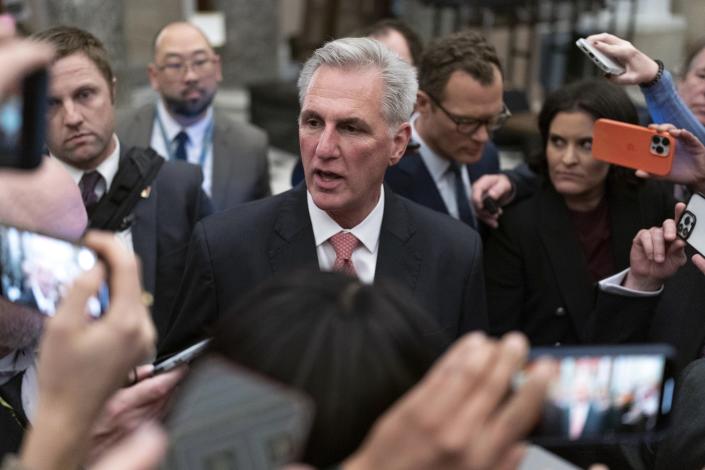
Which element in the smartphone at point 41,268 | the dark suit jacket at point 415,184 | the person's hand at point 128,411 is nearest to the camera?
the smartphone at point 41,268

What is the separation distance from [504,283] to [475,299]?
0.71 m

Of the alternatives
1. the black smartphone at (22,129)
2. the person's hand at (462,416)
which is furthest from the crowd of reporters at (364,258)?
the black smartphone at (22,129)

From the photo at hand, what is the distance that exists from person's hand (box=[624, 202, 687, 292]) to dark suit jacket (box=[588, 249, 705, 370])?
0.08 meters

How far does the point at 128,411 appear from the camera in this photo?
1.74 m

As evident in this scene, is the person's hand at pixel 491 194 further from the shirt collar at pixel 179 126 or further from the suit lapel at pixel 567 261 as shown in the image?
the shirt collar at pixel 179 126

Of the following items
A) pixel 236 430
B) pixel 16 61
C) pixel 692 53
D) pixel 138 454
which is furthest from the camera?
pixel 692 53

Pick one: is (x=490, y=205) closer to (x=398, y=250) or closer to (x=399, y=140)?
(x=399, y=140)

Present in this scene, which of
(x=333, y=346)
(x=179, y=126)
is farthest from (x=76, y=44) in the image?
(x=333, y=346)

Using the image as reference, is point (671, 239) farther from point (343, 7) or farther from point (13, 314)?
point (343, 7)

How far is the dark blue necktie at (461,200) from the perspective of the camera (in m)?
3.65

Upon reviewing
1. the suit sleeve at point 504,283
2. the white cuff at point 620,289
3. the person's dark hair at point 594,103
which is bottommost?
the suit sleeve at point 504,283

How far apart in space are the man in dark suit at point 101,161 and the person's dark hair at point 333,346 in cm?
198

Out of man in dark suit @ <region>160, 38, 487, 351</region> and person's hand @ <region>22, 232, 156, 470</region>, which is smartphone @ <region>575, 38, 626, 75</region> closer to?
man in dark suit @ <region>160, 38, 487, 351</region>

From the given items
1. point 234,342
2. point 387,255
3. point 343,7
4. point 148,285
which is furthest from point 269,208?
point 343,7
